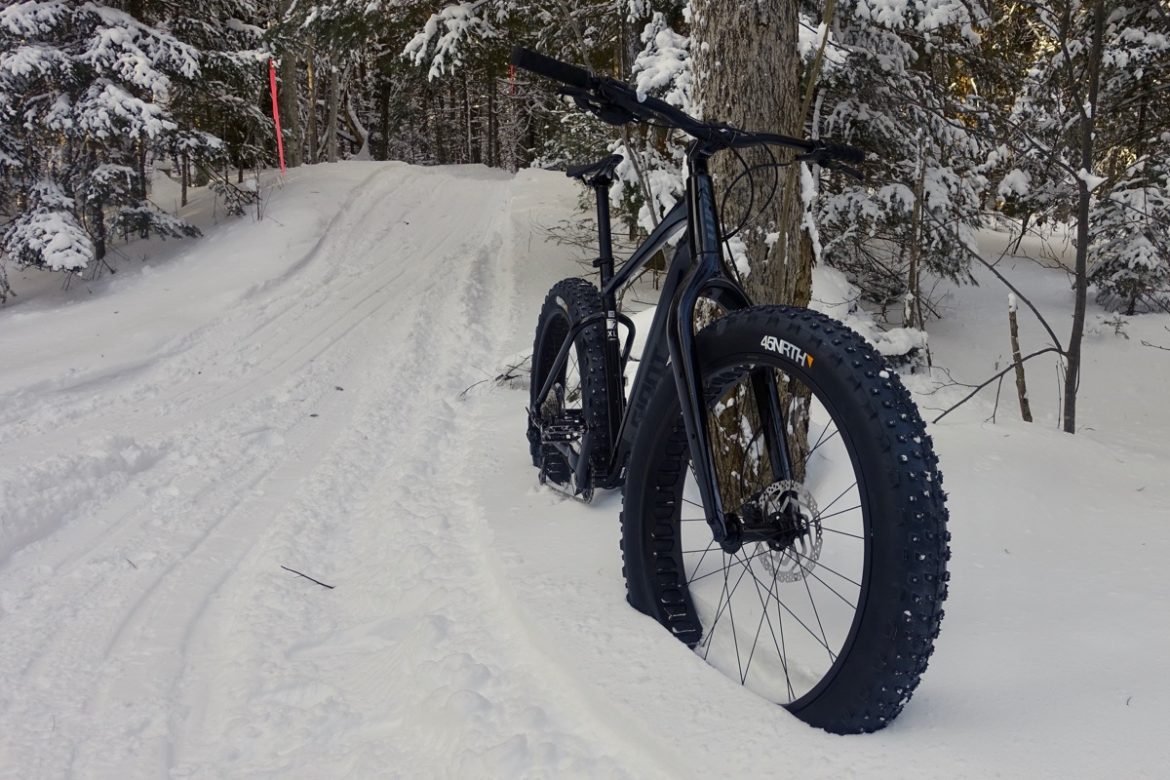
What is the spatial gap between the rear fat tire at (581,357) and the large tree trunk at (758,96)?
0.72m

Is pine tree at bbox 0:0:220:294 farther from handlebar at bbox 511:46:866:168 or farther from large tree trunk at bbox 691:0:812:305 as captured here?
handlebar at bbox 511:46:866:168

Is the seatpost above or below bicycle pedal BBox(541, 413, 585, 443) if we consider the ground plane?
above

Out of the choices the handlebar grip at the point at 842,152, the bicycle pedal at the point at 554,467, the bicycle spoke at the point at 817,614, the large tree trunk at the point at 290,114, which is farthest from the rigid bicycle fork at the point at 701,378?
the large tree trunk at the point at 290,114

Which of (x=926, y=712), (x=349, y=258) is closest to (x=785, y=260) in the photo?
(x=926, y=712)

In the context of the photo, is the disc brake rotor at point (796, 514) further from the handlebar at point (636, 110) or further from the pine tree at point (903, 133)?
the pine tree at point (903, 133)

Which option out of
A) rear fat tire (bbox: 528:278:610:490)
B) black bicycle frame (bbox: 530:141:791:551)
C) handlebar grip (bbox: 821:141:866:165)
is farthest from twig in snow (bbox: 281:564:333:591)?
handlebar grip (bbox: 821:141:866:165)

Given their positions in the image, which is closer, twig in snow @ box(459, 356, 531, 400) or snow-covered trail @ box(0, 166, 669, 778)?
snow-covered trail @ box(0, 166, 669, 778)

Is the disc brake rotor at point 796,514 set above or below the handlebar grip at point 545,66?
below

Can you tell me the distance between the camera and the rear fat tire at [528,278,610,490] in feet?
10.9

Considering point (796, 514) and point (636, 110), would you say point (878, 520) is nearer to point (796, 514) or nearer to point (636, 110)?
point (796, 514)

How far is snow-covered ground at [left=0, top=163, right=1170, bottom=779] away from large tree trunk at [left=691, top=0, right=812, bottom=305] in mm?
1212

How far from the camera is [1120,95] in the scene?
9.41m

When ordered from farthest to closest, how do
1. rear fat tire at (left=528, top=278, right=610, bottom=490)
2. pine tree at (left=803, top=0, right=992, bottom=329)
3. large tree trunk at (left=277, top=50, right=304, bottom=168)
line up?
1. large tree trunk at (left=277, top=50, right=304, bottom=168)
2. pine tree at (left=803, top=0, right=992, bottom=329)
3. rear fat tire at (left=528, top=278, right=610, bottom=490)

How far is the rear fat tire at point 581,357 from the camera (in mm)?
3314
